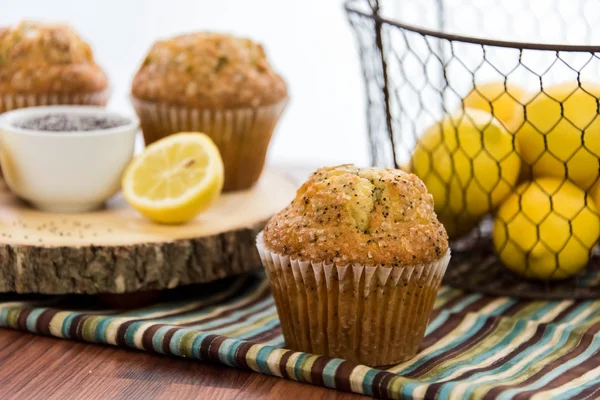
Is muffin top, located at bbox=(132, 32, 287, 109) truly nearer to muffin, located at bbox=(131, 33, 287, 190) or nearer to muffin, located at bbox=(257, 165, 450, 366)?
muffin, located at bbox=(131, 33, 287, 190)

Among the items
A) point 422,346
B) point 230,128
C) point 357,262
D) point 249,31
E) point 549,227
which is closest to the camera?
point 357,262

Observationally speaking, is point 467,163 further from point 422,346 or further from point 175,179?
point 175,179

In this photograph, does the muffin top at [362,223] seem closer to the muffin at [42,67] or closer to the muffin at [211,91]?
the muffin at [211,91]

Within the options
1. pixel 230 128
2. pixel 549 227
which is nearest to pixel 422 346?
pixel 549 227

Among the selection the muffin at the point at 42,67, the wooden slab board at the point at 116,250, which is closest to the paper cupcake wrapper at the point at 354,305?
the wooden slab board at the point at 116,250

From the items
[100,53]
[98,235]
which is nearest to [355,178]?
[98,235]
